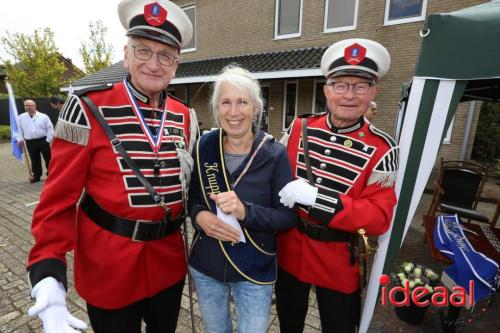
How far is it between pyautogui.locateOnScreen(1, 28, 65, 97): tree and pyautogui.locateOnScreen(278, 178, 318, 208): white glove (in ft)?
79.1

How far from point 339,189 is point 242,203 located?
2.09ft

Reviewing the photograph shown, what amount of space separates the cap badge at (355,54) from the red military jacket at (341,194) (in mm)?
365

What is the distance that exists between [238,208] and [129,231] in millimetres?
581

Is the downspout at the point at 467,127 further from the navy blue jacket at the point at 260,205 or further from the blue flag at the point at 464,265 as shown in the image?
the navy blue jacket at the point at 260,205

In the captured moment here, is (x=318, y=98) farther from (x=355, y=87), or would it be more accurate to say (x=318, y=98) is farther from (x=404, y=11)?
(x=355, y=87)

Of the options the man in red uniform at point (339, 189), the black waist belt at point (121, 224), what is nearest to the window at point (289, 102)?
the man in red uniform at point (339, 189)

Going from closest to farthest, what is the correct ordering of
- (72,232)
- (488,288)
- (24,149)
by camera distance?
(72,232)
(488,288)
(24,149)

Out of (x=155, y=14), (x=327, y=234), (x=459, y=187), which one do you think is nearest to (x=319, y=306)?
(x=327, y=234)

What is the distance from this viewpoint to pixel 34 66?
19750 mm

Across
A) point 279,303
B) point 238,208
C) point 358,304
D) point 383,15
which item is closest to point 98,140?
point 238,208

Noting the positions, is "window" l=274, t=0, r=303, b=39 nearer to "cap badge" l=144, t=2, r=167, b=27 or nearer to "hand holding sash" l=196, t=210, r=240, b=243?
"cap badge" l=144, t=2, r=167, b=27

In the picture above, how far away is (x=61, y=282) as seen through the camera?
1233mm

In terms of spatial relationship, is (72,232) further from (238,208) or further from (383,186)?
(383,186)

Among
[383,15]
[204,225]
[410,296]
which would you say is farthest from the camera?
[383,15]
